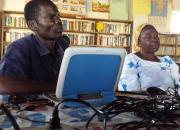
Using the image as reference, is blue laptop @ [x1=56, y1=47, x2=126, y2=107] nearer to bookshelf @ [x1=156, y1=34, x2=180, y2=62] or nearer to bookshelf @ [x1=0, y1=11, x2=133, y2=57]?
bookshelf @ [x1=0, y1=11, x2=133, y2=57]

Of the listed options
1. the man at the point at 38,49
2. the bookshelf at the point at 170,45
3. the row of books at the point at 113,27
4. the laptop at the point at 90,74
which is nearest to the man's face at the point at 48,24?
the man at the point at 38,49

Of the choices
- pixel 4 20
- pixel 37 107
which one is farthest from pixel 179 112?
pixel 4 20

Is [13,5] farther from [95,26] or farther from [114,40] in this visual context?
[114,40]

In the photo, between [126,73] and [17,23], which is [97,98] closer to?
[126,73]

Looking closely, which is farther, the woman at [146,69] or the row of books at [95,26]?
the row of books at [95,26]

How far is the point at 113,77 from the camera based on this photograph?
104cm

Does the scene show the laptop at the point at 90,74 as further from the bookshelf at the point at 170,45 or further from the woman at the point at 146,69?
the bookshelf at the point at 170,45

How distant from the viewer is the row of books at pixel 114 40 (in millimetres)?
5617

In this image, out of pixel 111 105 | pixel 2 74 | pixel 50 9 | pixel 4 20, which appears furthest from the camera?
pixel 4 20

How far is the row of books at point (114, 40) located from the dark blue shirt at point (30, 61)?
3.96 m

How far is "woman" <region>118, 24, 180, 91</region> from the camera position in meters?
2.09

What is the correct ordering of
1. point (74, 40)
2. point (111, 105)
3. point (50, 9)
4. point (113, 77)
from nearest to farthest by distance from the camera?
point (111, 105), point (113, 77), point (50, 9), point (74, 40)

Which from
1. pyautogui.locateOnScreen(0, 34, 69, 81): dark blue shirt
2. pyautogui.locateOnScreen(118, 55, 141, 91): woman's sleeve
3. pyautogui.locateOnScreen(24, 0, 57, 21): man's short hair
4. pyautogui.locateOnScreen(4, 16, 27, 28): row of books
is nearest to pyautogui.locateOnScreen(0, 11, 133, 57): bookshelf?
pyautogui.locateOnScreen(4, 16, 27, 28): row of books

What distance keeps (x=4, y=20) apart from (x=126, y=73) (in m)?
3.24
